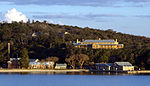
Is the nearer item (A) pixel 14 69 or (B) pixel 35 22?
(A) pixel 14 69

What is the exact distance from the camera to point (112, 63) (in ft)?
347

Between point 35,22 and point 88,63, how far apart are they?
79.3 metres

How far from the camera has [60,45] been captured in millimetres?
127000

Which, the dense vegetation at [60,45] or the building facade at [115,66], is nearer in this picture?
the building facade at [115,66]

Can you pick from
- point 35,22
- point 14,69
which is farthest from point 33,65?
point 35,22

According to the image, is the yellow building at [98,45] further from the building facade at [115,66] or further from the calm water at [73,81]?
the calm water at [73,81]

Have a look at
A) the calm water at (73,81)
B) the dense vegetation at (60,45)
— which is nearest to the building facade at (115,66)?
the dense vegetation at (60,45)

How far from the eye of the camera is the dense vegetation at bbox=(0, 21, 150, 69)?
11031cm

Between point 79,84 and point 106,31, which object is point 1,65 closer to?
point 79,84

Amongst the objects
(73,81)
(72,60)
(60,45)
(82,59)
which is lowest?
(73,81)

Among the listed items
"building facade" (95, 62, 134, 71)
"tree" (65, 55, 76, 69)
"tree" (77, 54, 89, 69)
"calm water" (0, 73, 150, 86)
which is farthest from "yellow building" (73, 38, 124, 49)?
"calm water" (0, 73, 150, 86)

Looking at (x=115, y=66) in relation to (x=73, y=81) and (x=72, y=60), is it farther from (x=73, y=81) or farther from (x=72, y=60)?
(x=73, y=81)

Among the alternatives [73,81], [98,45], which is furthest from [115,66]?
[73,81]

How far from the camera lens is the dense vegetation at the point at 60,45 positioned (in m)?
110
